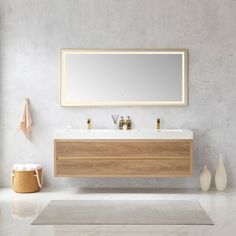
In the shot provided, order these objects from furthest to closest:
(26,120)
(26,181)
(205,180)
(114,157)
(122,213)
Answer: (26,120) < (205,180) < (26,181) < (114,157) < (122,213)

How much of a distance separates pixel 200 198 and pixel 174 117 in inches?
47.3

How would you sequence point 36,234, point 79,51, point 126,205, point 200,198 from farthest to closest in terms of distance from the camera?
point 79,51 < point 200,198 < point 126,205 < point 36,234

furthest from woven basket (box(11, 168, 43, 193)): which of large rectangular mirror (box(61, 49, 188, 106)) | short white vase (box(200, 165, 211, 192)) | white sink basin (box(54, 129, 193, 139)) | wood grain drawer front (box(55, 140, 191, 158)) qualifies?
short white vase (box(200, 165, 211, 192))

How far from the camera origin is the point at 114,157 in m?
5.12

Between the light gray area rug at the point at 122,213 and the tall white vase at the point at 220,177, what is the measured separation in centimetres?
86

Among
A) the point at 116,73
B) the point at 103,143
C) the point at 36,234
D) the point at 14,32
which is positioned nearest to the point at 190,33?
the point at 116,73

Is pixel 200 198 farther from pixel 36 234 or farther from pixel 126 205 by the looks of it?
pixel 36 234

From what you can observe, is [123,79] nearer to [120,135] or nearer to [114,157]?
[120,135]

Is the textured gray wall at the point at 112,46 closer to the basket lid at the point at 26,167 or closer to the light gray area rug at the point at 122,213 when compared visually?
the basket lid at the point at 26,167

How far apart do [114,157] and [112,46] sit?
60.4 inches

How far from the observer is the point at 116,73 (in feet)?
18.5

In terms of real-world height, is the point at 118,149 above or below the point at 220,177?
above

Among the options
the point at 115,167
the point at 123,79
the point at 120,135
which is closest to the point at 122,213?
the point at 115,167

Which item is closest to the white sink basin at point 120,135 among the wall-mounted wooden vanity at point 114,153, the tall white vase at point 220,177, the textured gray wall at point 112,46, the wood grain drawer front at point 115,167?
the wall-mounted wooden vanity at point 114,153
